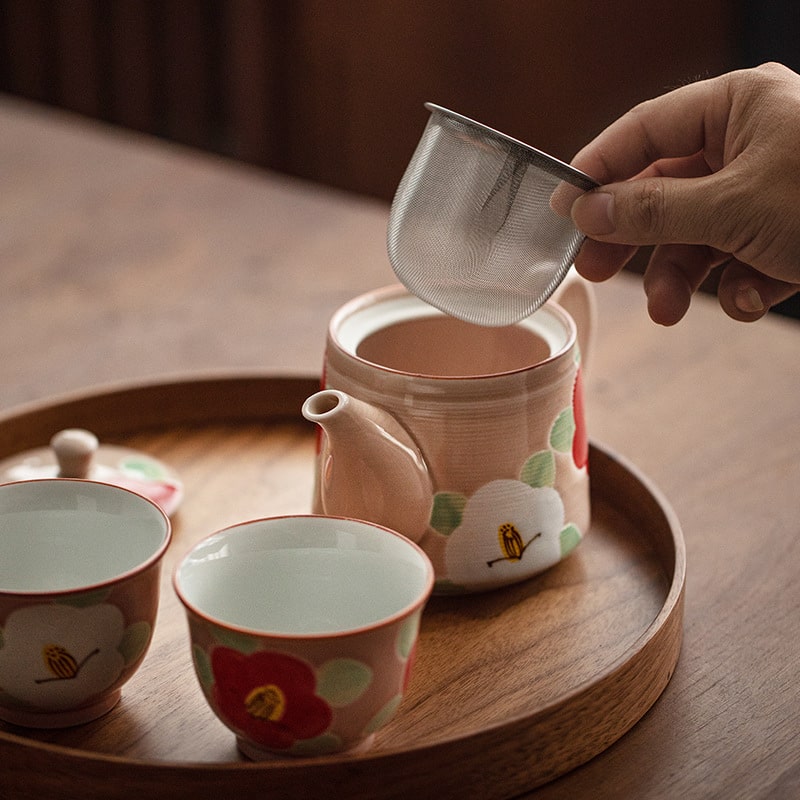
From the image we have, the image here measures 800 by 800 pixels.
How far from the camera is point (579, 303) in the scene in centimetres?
72

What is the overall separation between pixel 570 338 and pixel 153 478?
0.29m

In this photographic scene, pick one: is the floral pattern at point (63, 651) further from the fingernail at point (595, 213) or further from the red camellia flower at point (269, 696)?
the fingernail at point (595, 213)

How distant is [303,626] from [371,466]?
0.09 metres

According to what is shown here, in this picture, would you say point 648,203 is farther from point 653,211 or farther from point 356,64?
point 356,64

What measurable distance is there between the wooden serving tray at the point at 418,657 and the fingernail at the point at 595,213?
0.19 metres

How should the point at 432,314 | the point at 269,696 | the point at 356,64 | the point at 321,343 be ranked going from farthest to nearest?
the point at 356,64 → the point at 321,343 → the point at 432,314 → the point at 269,696

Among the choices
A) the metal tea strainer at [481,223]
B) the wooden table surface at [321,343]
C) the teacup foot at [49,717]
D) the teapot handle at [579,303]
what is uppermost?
the metal tea strainer at [481,223]

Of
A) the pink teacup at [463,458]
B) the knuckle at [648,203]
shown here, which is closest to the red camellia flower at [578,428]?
the pink teacup at [463,458]

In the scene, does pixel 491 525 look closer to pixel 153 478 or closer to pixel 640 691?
pixel 640 691

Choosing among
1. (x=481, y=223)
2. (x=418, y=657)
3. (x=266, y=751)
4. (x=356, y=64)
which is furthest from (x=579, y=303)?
(x=356, y=64)

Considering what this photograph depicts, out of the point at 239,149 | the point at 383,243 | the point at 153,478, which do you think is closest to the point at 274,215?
the point at 383,243

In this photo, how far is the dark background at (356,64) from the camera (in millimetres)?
2174

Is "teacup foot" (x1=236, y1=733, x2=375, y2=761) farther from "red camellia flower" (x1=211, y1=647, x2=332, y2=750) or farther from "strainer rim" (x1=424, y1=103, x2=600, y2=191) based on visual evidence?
"strainer rim" (x1=424, y1=103, x2=600, y2=191)

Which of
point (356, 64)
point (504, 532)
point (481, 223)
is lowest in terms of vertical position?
point (356, 64)
